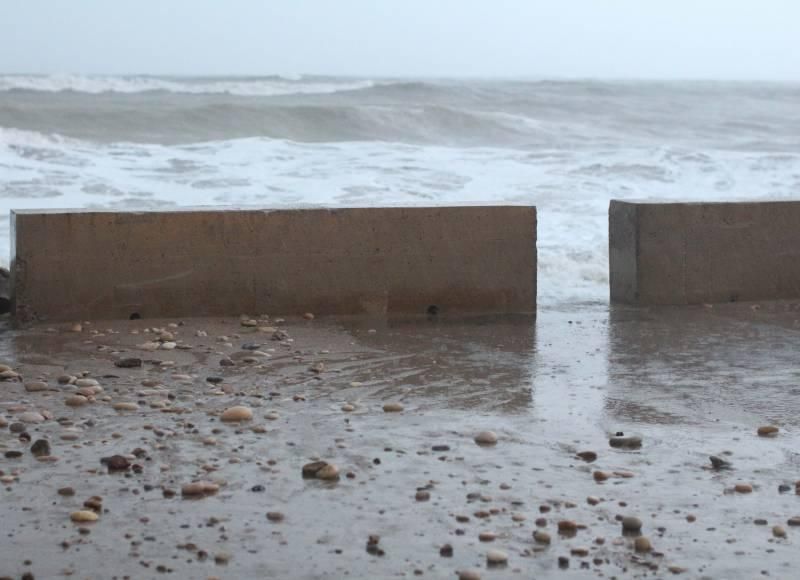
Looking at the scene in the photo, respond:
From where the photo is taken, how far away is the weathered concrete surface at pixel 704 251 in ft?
25.7

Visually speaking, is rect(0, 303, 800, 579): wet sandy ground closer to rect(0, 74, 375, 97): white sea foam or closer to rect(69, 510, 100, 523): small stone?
rect(69, 510, 100, 523): small stone

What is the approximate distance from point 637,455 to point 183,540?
1.79 m

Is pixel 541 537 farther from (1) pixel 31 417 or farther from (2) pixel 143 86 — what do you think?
(2) pixel 143 86

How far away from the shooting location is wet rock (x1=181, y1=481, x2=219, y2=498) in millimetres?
3938

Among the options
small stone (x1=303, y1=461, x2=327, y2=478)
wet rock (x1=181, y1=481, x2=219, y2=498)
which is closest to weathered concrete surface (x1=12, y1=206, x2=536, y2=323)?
small stone (x1=303, y1=461, x2=327, y2=478)

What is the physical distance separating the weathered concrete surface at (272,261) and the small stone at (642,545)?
4062mm

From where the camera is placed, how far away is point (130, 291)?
23.3 ft

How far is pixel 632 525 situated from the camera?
3.64 metres

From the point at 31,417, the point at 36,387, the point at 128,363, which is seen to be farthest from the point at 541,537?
the point at 128,363

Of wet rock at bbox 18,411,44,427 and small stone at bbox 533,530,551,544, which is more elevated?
wet rock at bbox 18,411,44,427

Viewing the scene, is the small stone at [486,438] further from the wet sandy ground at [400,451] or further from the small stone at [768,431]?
the small stone at [768,431]

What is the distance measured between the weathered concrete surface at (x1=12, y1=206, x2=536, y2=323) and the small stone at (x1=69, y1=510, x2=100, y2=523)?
11.5 feet

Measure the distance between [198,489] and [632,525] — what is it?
1.40 m

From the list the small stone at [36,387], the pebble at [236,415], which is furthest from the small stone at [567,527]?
the small stone at [36,387]
